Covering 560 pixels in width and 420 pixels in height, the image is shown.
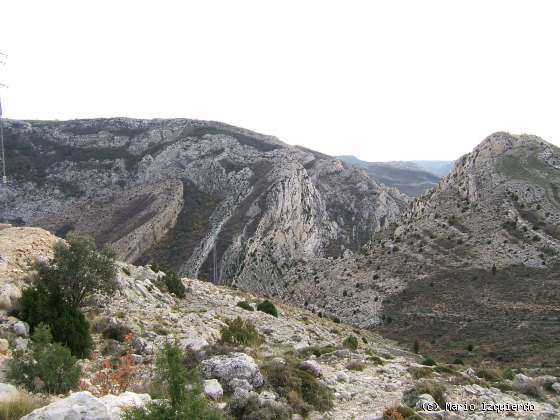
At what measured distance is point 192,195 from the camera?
230 ft

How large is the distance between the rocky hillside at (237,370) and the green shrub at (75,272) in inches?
45.7

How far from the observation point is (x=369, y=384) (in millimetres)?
11812

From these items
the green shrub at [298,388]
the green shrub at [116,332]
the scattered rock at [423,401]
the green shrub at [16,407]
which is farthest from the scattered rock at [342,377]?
the green shrub at [16,407]

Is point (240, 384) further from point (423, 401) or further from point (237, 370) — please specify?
point (423, 401)

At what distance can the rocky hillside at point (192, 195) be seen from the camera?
56.6 m

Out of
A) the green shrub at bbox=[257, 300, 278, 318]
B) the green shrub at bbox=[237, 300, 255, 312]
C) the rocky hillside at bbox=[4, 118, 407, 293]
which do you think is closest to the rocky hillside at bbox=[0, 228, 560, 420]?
the green shrub at bbox=[237, 300, 255, 312]

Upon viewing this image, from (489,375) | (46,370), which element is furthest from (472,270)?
(46,370)

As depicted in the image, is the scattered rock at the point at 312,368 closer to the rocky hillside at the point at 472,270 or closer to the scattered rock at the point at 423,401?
the scattered rock at the point at 423,401

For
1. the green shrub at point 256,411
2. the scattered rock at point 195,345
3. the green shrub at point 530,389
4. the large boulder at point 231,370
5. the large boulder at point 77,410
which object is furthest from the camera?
the green shrub at point 530,389

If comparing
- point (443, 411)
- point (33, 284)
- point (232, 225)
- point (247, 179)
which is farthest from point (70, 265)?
point (247, 179)

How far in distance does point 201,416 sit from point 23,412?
233 centimetres

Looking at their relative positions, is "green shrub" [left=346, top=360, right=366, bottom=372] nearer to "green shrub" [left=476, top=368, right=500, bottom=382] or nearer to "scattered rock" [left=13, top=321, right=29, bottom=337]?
"green shrub" [left=476, top=368, right=500, bottom=382]

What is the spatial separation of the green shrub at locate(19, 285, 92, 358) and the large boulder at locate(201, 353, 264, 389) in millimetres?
3877

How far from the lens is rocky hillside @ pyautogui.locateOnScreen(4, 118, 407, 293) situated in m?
56.6
